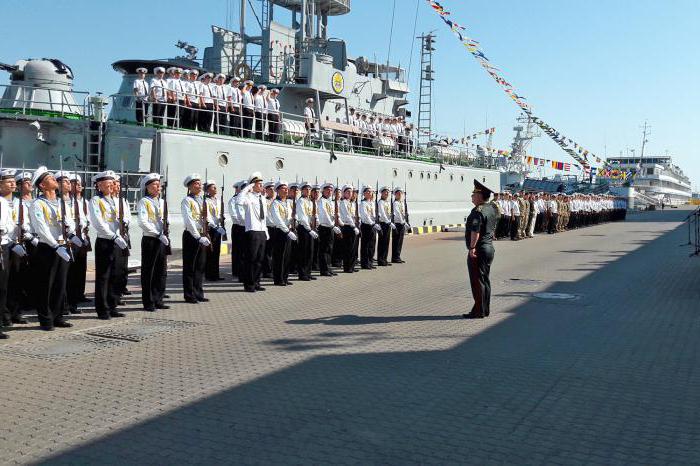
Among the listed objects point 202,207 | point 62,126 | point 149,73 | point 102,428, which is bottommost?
point 102,428

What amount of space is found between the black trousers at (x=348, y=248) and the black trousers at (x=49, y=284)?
7303mm

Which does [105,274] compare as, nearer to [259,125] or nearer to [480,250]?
[480,250]

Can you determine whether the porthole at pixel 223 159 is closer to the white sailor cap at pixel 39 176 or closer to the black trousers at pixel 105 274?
the black trousers at pixel 105 274

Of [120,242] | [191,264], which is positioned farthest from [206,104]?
[120,242]

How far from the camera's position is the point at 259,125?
66.2 ft

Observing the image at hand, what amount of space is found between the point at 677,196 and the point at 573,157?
3239 inches

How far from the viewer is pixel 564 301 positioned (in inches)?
412

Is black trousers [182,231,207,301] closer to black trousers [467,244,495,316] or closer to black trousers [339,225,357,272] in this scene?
black trousers [467,244,495,316]

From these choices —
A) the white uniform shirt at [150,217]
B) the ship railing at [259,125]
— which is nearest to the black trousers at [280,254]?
the white uniform shirt at [150,217]

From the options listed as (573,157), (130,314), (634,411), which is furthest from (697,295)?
(573,157)

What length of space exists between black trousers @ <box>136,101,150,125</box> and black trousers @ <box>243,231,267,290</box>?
6371 millimetres

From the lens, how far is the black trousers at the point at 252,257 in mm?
11609

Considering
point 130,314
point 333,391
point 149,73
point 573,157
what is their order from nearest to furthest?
point 333,391
point 130,314
point 149,73
point 573,157

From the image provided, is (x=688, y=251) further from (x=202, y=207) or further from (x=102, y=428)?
(x=102, y=428)
